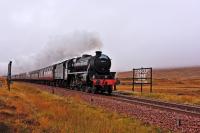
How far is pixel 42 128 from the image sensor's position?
483 inches

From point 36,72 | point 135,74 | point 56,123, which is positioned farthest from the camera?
point 36,72

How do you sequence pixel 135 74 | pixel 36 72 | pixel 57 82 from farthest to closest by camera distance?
1. pixel 36 72
2. pixel 57 82
3. pixel 135 74

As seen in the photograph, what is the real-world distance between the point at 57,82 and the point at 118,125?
1495 inches

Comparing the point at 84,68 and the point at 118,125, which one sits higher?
the point at 84,68

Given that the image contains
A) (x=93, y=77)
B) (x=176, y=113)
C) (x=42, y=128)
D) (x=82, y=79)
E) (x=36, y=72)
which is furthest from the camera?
(x=36, y=72)

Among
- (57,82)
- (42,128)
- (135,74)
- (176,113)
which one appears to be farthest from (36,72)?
(42,128)

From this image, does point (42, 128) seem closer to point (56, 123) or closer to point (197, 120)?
point (56, 123)

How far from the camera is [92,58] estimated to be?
114 feet

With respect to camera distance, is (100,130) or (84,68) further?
(84,68)

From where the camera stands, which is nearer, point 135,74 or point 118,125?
point 118,125

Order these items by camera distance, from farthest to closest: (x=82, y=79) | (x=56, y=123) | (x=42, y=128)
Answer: (x=82, y=79) < (x=56, y=123) < (x=42, y=128)

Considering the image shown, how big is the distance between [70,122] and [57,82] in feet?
124

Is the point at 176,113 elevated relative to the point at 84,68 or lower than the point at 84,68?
lower

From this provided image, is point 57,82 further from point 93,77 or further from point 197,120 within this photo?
point 197,120
